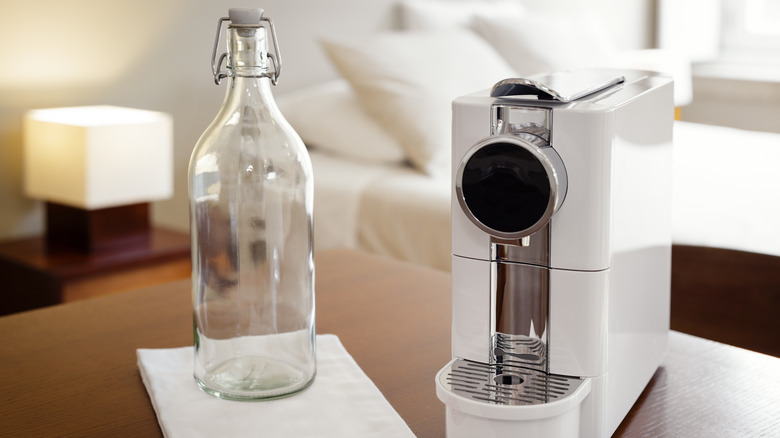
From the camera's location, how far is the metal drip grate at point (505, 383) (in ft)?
1.85

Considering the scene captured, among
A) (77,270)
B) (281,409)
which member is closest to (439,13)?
(77,270)

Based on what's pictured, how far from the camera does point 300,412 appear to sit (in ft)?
2.17

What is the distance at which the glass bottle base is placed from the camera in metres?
0.68

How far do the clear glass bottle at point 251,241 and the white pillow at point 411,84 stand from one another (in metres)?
1.53

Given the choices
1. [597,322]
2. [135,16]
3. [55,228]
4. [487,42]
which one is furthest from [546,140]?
[487,42]

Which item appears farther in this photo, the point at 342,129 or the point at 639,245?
the point at 342,129

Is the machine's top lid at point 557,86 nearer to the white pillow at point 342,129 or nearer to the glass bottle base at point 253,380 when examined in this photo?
the glass bottle base at point 253,380

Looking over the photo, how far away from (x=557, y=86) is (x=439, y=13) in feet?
7.95

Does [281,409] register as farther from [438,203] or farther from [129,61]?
[129,61]

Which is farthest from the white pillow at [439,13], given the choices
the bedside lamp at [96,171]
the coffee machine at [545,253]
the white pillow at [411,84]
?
the coffee machine at [545,253]

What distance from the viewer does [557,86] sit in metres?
0.59

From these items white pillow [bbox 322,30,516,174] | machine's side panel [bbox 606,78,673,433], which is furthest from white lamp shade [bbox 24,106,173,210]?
machine's side panel [bbox 606,78,673,433]

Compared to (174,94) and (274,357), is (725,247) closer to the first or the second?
(274,357)

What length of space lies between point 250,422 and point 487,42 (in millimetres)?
2424
